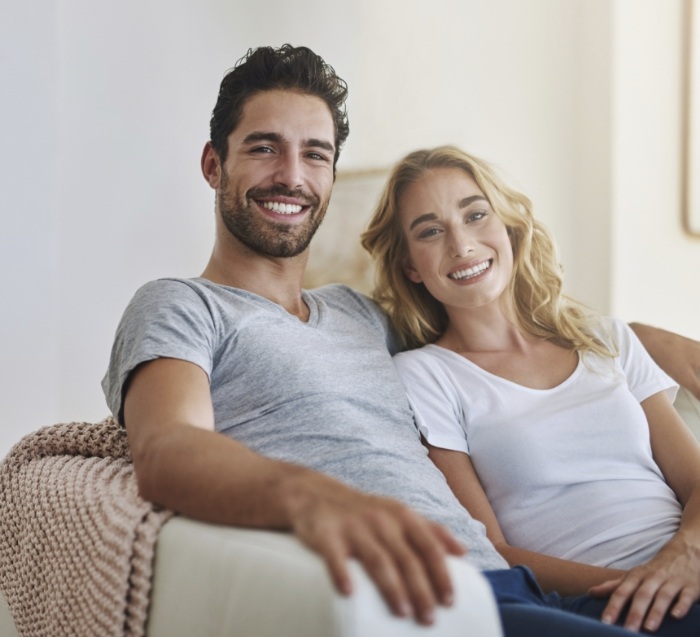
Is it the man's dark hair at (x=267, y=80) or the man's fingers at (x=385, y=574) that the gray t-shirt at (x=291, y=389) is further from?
the man's fingers at (x=385, y=574)

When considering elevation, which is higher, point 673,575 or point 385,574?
point 385,574

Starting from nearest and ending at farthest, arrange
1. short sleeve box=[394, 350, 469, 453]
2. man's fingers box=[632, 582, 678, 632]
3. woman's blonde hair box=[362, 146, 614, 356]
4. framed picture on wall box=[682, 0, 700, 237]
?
1. man's fingers box=[632, 582, 678, 632]
2. short sleeve box=[394, 350, 469, 453]
3. woman's blonde hair box=[362, 146, 614, 356]
4. framed picture on wall box=[682, 0, 700, 237]

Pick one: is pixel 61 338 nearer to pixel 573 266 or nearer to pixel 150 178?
pixel 150 178

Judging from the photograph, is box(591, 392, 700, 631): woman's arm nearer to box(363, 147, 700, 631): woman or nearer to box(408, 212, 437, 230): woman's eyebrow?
box(363, 147, 700, 631): woman

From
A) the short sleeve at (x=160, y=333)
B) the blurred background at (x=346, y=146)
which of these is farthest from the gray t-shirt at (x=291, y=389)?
the blurred background at (x=346, y=146)

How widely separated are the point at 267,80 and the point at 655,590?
1021 mm

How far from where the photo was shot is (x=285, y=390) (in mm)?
1338

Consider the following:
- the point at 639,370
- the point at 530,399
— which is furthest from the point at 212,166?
the point at 639,370

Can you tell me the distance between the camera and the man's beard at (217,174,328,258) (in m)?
1.57

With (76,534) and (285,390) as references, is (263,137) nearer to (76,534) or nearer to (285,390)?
(285,390)

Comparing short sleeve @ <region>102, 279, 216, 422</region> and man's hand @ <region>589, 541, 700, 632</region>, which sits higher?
short sleeve @ <region>102, 279, 216, 422</region>

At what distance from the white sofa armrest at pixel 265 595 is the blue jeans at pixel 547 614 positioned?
20 cm

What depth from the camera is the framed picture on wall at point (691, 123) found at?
2.76 m

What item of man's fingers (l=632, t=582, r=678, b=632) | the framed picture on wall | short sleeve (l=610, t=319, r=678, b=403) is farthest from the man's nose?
the framed picture on wall
